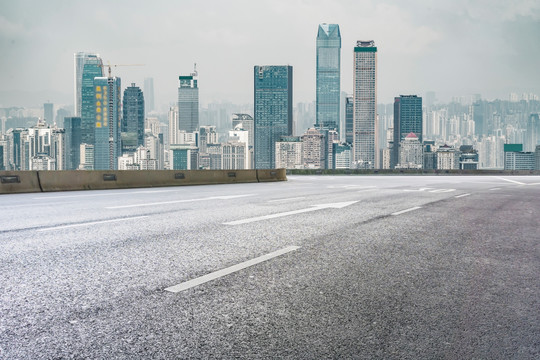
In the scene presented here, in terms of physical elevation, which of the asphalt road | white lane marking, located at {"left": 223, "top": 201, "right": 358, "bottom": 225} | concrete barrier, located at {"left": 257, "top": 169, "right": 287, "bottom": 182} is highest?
concrete barrier, located at {"left": 257, "top": 169, "right": 287, "bottom": 182}

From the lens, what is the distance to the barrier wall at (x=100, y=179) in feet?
56.7

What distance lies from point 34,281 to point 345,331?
2878mm

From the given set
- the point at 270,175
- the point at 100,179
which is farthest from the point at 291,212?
the point at 270,175

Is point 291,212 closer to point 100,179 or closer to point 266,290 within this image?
point 266,290

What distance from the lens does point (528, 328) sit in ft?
11.6

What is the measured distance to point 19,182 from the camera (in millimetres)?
17266

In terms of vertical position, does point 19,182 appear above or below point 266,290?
above

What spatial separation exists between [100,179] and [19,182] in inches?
119

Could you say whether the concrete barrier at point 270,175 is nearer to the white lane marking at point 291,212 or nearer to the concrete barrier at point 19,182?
the concrete barrier at point 19,182

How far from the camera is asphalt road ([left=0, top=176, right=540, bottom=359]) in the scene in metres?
3.16

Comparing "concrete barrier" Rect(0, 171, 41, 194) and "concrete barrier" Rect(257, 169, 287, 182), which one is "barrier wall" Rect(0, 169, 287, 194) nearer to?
"concrete barrier" Rect(0, 171, 41, 194)

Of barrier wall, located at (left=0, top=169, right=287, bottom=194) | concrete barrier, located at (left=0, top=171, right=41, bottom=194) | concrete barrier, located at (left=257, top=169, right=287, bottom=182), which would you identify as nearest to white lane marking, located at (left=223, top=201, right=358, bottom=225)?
barrier wall, located at (left=0, top=169, right=287, bottom=194)

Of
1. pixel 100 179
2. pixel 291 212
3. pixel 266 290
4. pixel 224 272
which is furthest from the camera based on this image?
pixel 100 179

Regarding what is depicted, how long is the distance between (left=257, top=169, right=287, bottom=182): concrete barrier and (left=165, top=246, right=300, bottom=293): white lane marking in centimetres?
2261
